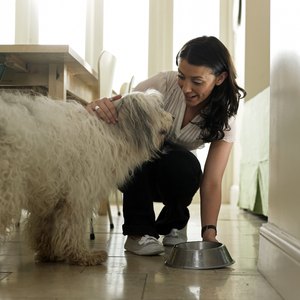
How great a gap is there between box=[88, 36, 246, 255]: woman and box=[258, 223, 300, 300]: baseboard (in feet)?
1.71

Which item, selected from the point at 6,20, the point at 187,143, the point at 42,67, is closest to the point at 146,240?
the point at 187,143

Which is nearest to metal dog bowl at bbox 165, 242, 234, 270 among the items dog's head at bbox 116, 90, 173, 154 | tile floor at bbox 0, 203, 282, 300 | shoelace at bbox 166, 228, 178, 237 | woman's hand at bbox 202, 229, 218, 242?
tile floor at bbox 0, 203, 282, 300

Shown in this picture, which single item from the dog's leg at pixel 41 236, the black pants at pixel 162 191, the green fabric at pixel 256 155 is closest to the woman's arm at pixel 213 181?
the black pants at pixel 162 191

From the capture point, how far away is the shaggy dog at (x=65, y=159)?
5.54 ft

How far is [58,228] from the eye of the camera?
1940 mm

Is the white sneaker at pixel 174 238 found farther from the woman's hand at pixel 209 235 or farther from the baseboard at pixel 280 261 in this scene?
the baseboard at pixel 280 261

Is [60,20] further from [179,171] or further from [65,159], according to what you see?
[65,159]

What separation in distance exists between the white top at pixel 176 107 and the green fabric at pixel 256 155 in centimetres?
118

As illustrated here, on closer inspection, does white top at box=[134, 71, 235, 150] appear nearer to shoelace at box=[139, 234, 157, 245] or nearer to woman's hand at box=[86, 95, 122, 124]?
woman's hand at box=[86, 95, 122, 124]

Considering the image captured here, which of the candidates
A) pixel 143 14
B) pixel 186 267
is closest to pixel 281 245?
pixel 186 267

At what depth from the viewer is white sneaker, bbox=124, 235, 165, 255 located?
219cm

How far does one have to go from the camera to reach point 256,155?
3.84 m

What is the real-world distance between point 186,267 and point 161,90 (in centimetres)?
90

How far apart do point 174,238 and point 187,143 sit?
510 mm
